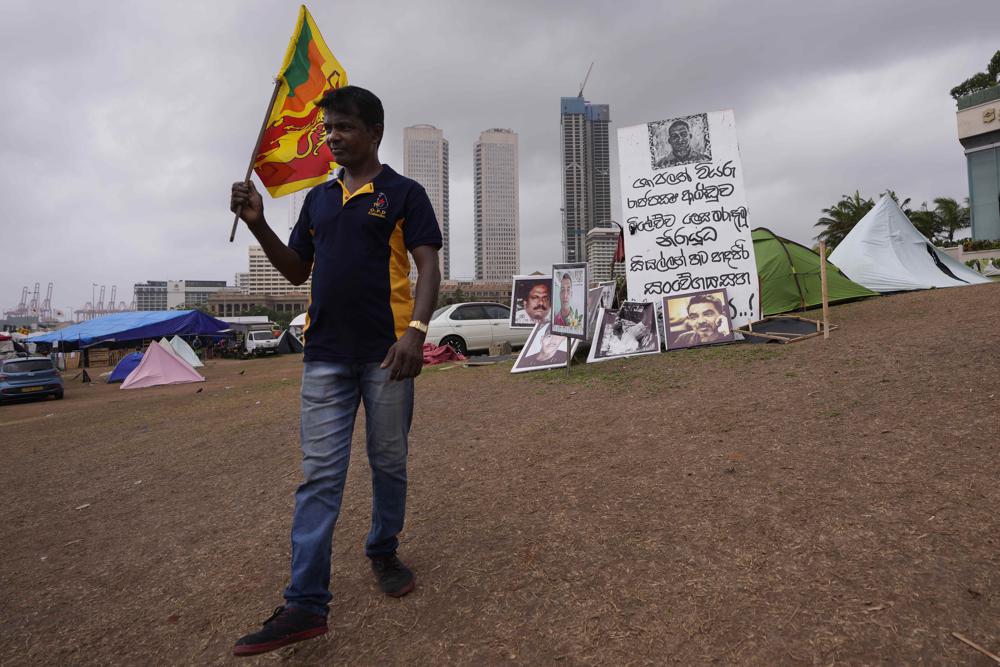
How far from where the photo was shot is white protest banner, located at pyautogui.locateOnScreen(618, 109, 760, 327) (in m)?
7.43

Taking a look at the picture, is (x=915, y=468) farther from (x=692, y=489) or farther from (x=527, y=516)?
(x=527, y=516)

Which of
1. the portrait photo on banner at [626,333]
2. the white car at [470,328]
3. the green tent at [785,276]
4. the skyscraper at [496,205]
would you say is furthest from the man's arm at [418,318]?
the skyscraper at [496,205]

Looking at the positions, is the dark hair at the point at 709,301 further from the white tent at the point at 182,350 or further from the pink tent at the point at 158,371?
the white tent at the point at 182,350

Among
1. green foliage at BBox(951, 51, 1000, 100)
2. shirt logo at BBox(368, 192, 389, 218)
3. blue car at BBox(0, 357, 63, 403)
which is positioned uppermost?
green foliage at BBox(951, 51, 1000, 100)

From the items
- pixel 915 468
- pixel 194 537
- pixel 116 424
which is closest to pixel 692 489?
pixel 915 468

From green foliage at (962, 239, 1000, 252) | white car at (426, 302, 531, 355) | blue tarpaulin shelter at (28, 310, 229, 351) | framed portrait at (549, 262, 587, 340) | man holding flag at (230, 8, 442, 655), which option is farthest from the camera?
green foliage at (962, 239, 1000, 252)

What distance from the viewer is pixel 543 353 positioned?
24.6 ft

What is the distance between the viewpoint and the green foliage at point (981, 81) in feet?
94.9

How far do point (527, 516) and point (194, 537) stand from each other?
1.79 meters

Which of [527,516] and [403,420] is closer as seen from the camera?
[403,420]

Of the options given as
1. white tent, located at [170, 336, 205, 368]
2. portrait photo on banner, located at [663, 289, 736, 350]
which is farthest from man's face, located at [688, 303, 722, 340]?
white tent, located at [170, 336, 205, 368]

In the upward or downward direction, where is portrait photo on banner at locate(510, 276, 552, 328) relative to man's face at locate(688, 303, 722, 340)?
upward

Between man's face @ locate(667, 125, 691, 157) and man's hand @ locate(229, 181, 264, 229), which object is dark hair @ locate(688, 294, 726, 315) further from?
man's hand @ locate(229, 181, 264, 229)

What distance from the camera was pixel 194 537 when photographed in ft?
8.86
